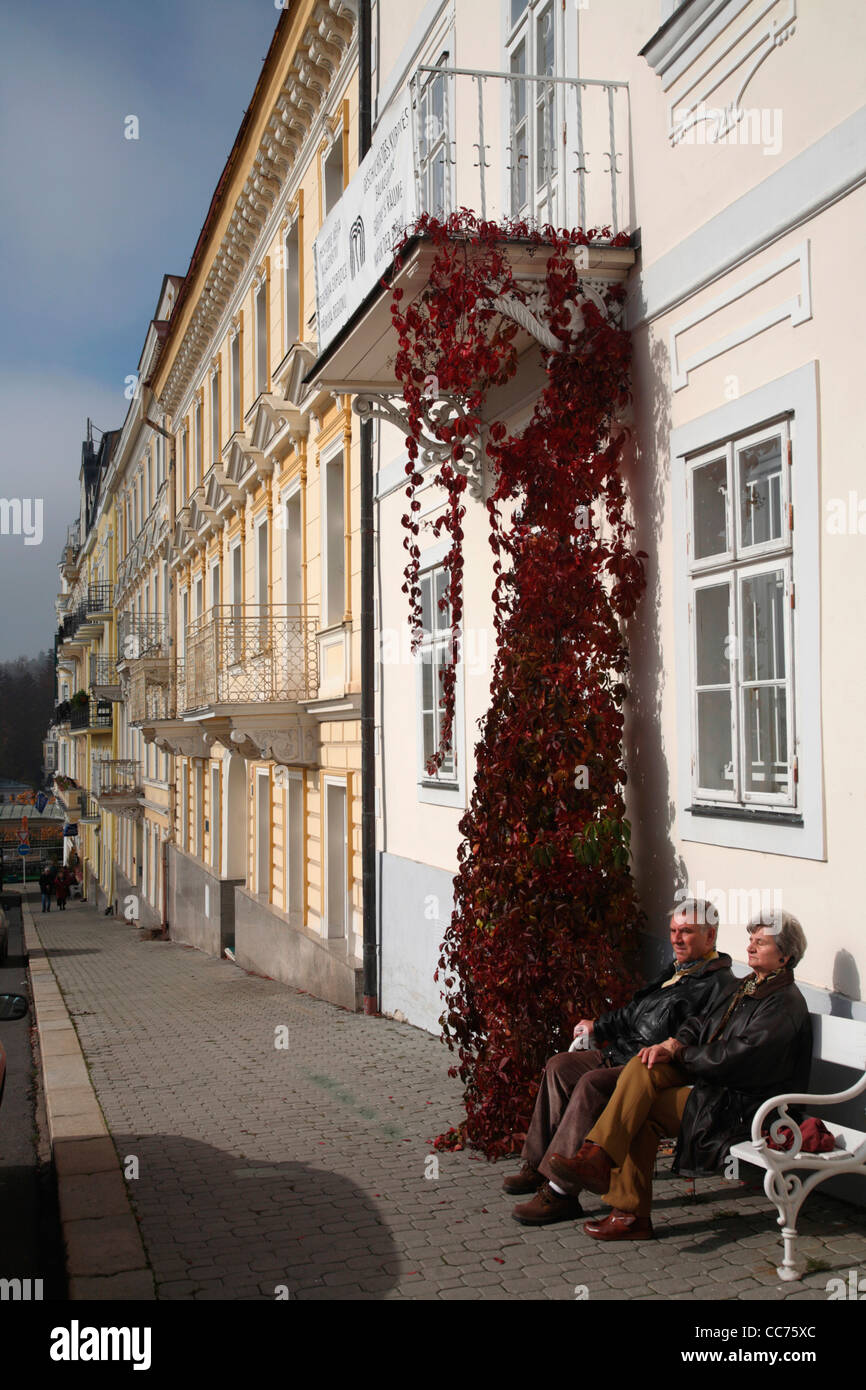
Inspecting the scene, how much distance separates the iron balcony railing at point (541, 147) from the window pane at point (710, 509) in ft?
5.79

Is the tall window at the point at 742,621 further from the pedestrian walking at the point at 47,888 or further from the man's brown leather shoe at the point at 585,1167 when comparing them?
the pedestrian walking at the point at 47,888

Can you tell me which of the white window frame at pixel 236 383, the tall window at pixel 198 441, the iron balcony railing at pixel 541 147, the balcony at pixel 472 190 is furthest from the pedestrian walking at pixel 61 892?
the iron balcony railing at pixel 541 147

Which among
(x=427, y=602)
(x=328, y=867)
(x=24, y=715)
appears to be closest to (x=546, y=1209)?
(x=427, y=602)

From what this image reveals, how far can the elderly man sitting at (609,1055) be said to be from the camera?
16.9 ft

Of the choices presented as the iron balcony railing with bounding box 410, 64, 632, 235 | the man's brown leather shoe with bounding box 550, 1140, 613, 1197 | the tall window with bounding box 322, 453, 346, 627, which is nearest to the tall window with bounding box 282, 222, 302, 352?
the tall window with bounding box 322, 453, 346, 627

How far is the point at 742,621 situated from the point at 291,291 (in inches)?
474

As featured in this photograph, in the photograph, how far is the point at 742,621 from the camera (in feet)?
18.9

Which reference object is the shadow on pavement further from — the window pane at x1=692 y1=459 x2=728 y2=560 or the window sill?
the window pane at x1=692 y1=459 x2=728 y2=560

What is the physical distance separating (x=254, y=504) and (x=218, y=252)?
13.9 feet

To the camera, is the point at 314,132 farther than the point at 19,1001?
Yes

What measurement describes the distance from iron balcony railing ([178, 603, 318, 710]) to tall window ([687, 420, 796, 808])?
27.8 feet

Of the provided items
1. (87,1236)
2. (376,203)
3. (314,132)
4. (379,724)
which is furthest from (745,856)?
(314,132)
